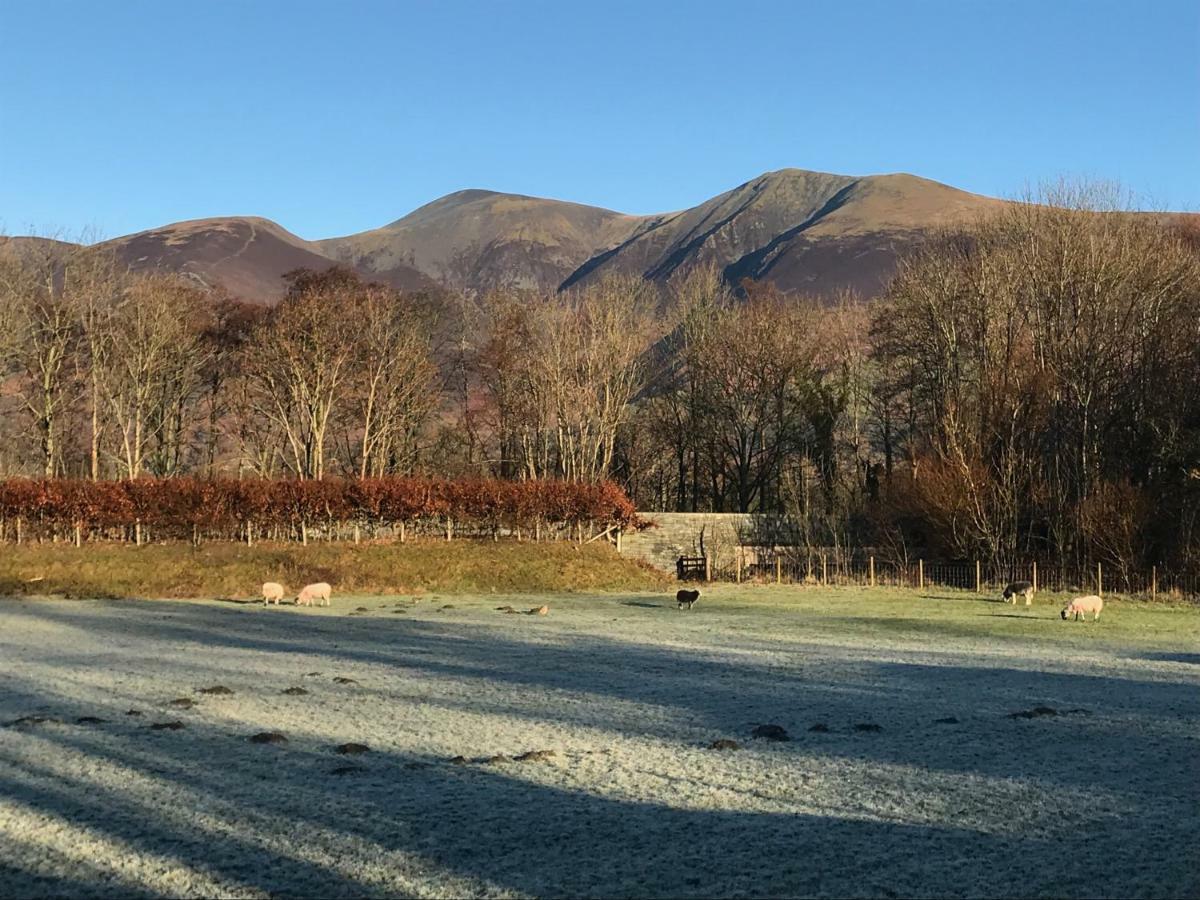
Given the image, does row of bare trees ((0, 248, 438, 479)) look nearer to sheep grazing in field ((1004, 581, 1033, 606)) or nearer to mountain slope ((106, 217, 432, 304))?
sheep grazing in field ((1004, 581, 1033, 606))

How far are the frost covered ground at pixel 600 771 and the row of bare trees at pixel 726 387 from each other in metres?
24.0

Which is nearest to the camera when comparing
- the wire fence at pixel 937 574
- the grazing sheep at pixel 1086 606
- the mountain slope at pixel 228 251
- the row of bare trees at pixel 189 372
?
the grazing sheep at pixel 1086 606

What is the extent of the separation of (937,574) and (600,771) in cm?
3499

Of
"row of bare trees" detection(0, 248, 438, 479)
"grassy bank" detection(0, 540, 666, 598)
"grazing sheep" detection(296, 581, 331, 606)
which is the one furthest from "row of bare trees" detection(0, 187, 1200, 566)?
"grazing sheep" detection(296, 581, 331, 606)

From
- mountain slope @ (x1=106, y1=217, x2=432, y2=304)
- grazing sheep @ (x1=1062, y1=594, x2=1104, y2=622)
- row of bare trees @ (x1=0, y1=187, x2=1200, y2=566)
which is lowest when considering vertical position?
grazing sheep @ (x1=1062, y1=594, x2=1104, y2=622)

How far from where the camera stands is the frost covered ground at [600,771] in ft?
23.3

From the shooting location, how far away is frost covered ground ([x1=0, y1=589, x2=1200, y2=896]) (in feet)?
23.3

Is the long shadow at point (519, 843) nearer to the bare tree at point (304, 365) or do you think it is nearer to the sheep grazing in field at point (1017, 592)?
the sheep grazing in field at point (1017, 592)

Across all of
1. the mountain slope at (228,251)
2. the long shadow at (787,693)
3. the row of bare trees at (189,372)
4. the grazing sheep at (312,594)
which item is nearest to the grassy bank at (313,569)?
the grazing sheep at (312,594)

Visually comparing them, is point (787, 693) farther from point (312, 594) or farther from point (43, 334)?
point (43, 334)

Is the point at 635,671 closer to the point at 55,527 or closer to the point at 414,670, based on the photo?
the point at 414,670

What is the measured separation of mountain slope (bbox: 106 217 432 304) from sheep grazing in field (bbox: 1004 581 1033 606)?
92.7 meters

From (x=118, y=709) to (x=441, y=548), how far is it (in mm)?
28516

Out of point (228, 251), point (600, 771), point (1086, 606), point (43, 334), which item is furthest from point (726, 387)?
point (228, 251)
